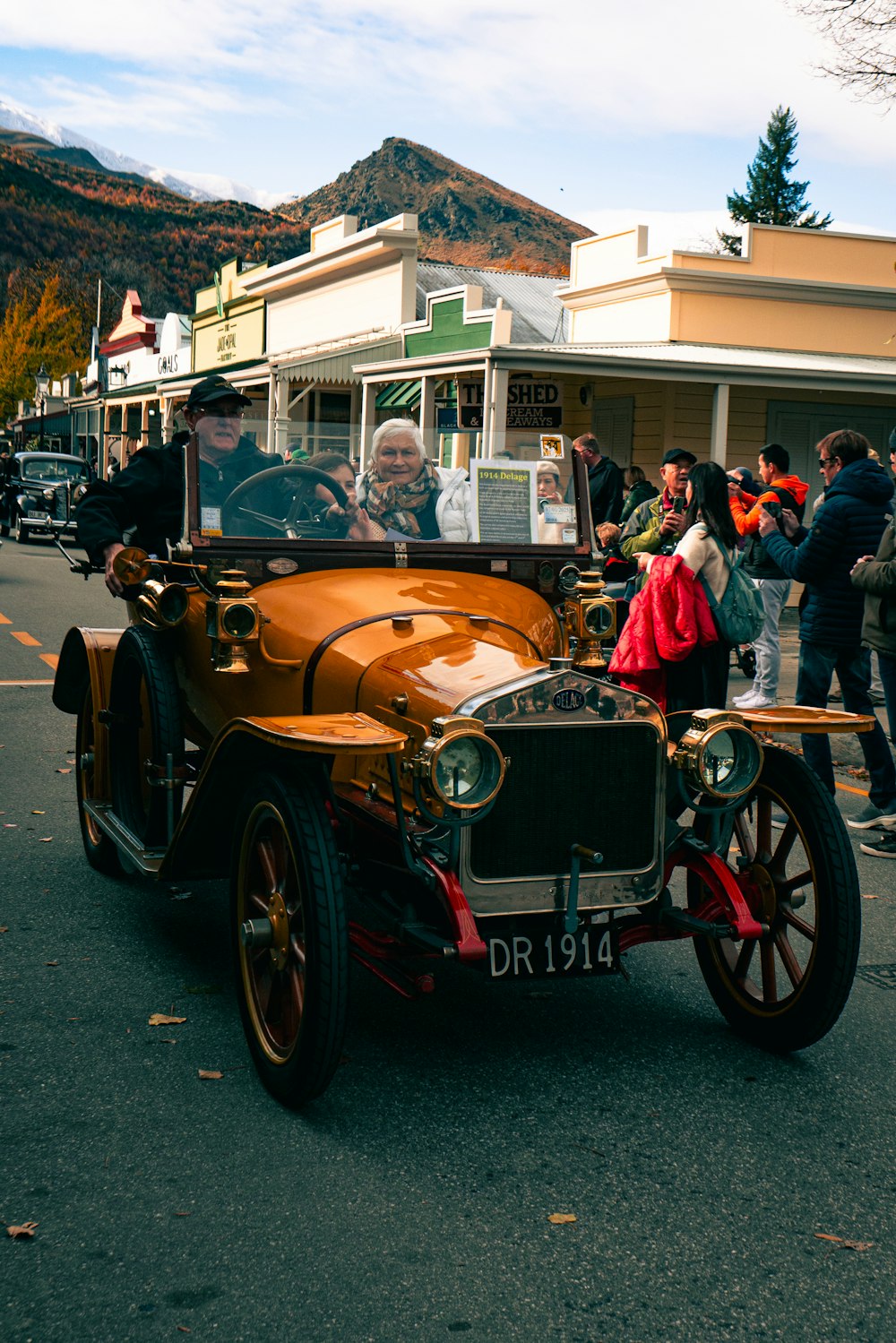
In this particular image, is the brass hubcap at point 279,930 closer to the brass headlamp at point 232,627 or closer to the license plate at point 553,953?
the license plate at point 553,953

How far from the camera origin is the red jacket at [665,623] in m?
6.33

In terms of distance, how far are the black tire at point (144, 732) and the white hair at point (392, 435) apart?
1.06 metres

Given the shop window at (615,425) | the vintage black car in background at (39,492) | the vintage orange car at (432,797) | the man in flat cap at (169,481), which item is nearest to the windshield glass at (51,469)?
the vintage black car in background at (39,492)

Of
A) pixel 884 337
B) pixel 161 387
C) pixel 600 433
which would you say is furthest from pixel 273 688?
pixel 161 387

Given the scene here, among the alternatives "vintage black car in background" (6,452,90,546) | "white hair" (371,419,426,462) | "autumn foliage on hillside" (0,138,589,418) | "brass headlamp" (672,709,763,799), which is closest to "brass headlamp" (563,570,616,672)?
"white hair" (371,419,426,462)

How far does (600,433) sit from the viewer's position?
71.0 ft

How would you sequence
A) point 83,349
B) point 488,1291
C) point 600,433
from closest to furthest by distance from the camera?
point 488,1291 → point 600,433 → point 83,349

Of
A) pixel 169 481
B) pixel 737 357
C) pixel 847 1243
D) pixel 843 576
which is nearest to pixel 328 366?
pixel 737 357

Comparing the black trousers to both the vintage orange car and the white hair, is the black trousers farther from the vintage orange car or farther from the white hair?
the white hair

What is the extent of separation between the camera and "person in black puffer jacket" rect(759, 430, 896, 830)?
6934 millimetres

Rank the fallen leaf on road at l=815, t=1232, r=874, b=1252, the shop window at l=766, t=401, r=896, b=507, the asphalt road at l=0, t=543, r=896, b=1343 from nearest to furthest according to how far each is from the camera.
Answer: the asphalt road at l=0, t=543, r=896, b=1343
the fallen leaf on road at l=815, t=1232, r=874, b=1252
the shop window at l=766, t=401, r=896, b=507

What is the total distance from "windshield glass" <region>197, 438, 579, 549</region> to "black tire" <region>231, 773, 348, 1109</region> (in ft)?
4.34

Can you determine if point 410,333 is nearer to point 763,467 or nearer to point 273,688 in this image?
point 763,467

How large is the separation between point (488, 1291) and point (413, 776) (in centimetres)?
125
